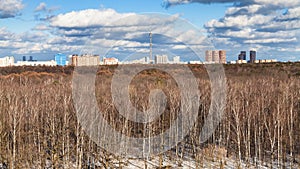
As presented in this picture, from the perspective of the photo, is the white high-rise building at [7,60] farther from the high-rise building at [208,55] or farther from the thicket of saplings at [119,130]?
the high-rise building at [208,55]

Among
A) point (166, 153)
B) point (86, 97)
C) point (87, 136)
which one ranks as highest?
point (86, 97)

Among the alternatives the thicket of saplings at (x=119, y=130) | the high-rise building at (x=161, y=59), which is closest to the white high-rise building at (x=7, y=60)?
the thicket of saplings at (x=119, y=130)

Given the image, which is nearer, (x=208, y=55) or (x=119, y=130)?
(x=208, y=55)

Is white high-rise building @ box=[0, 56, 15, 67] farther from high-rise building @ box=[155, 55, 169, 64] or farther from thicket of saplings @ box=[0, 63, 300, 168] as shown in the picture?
high-rise building @ box=[155, 55, 169, 64]

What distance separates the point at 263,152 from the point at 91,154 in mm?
4821

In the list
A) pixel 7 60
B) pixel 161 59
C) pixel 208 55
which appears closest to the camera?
pixel 161 59

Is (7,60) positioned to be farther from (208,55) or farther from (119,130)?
(208,55)

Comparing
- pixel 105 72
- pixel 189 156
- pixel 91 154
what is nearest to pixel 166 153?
pixel 189 156

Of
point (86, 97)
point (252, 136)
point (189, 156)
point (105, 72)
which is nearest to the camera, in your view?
point (86, 97)

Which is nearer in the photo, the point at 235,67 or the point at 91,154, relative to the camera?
the point at 91,154

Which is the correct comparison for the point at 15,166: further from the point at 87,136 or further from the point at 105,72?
the point at 105,72

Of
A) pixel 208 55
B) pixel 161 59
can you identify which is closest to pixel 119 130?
pixel 161 59

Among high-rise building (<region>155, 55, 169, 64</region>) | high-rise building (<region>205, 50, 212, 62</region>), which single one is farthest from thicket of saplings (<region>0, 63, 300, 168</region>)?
high-rise building (<region>155, 55, 169, 64</region>)

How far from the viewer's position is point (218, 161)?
32.7ft
